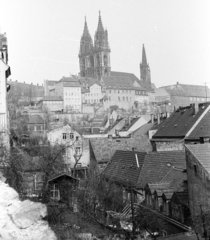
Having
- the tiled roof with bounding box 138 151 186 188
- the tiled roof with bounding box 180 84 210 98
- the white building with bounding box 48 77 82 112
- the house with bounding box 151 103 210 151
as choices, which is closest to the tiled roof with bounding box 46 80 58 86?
the white building with bounding box 48 77 82 112

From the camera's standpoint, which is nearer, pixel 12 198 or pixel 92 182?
pixel 12 198

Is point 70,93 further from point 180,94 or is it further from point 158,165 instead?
point 158,165

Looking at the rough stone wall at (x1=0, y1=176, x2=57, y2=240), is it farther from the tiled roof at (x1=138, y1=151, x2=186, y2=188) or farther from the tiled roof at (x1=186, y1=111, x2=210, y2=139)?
the tiled roof at (x1=186, y1=111, x2=210, y2=139)

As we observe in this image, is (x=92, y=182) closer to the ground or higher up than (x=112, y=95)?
closer to the ground

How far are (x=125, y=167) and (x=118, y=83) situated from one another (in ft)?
372

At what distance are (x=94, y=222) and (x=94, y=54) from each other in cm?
14362

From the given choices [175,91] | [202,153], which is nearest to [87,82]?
[175,91]

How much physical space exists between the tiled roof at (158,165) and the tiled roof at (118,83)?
109552 mm

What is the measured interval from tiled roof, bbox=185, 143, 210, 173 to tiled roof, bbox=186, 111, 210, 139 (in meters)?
16.1

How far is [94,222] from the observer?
1327 cm

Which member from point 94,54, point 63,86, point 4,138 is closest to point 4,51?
point 4,138

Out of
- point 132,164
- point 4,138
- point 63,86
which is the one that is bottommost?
point 132,164

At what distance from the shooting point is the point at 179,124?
35906 mm

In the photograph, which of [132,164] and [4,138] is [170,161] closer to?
[132,164]
